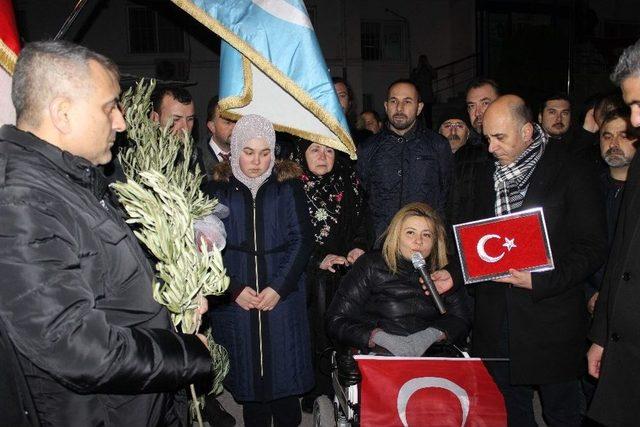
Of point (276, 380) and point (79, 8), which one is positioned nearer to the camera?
point (79, 8)

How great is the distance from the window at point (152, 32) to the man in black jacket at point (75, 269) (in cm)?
1961

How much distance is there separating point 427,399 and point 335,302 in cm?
96

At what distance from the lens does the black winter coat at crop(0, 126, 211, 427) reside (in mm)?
1477

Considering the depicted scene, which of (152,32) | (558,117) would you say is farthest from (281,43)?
(152,32)

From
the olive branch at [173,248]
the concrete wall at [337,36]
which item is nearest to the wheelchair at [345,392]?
the olive branch at [173,248]

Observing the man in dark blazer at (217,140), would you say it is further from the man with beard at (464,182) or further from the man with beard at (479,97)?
the man with beard at (479,97)

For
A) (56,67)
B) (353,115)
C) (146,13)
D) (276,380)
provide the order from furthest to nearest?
(146,13) < (353,115) < (276,380) < (56,67)

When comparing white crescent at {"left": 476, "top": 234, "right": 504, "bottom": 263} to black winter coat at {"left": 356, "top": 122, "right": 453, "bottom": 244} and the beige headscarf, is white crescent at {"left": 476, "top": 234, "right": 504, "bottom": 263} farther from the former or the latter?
the beige headscarf

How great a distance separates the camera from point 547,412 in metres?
3.26

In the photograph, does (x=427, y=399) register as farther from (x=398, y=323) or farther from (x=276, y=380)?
(x=276, y=380)

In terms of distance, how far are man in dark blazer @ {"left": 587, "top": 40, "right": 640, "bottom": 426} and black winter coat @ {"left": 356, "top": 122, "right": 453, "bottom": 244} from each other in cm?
189

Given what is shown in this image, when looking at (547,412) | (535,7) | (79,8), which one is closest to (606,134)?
(547,412)

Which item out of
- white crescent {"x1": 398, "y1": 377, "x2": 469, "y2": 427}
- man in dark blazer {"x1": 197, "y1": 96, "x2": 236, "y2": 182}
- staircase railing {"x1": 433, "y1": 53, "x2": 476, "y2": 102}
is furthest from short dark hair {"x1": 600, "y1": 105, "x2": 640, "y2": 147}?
staircase railing {"x1": 433, "y1": 53, "x2": 476, "y2": 102}

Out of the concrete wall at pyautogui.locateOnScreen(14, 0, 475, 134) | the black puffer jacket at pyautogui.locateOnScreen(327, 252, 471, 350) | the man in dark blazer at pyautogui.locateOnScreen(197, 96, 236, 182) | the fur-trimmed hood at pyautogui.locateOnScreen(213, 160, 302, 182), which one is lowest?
the black puffer jacket at pyautogui.locateOnScreen(327, 252, 471, 350)
